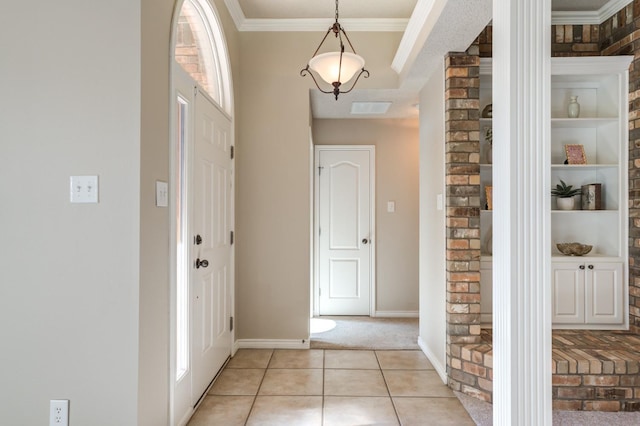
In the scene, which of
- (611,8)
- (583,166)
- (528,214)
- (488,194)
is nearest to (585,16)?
(611,8)

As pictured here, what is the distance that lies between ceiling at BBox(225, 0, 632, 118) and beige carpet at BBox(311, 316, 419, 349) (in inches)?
92.4

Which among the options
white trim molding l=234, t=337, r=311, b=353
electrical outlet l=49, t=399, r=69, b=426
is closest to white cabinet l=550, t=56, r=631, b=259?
white trim molding l=234, t=337, r=311, b=353

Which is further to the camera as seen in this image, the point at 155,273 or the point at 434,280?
the point at 434,280

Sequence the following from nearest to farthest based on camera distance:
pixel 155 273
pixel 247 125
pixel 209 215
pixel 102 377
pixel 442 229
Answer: pixel 102 377, pixel 155 273, pixel 209 215, pixel 442 229, pixel 247 125

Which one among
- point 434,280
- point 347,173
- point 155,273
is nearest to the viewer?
point 155,273

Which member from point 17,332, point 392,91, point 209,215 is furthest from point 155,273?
point 392,91

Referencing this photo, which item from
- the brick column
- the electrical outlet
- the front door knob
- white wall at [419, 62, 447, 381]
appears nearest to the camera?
the electrical outlet

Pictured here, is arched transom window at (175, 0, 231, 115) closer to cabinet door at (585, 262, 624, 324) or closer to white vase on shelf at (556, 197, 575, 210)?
white vase on shelf at (556, 197, 575, 210)

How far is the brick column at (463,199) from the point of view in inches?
104

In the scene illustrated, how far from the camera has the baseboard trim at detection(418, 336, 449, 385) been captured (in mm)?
2682

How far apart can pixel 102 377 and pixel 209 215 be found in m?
1.20

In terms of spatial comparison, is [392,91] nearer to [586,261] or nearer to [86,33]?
[586,261]

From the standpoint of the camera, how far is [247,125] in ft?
11.1

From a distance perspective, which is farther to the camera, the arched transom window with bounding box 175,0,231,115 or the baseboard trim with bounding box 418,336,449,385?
the baseboard trim with bounding box 418,336,449,385
